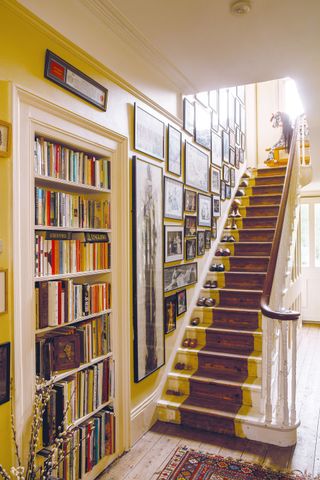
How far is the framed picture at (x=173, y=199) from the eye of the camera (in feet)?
10.9

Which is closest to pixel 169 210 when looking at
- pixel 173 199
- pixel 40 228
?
pixel 173 199

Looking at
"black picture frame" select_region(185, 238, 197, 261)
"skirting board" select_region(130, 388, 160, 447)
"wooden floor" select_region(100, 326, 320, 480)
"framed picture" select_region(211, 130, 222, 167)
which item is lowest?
"wooden floor" select_region(100, 326, 320, 480)

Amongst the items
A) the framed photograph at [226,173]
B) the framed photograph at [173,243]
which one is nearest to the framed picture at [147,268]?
the framed photograph at [173,243]

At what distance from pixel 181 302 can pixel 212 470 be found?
1512mm

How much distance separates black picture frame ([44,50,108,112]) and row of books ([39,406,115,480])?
1.90 m

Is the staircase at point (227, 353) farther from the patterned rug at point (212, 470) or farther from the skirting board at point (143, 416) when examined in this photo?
the patterned rug at point (212, 470)

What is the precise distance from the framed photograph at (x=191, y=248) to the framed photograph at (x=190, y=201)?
1.00ft

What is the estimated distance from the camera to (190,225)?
12.8 ft

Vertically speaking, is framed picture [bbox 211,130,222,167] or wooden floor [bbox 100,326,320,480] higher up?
framed picture [bbox 211,130,222,167]

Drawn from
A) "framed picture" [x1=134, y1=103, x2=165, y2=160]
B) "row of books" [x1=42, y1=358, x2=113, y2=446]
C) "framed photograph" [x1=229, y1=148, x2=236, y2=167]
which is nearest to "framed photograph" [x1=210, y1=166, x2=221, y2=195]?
"framed photograph" [x1=229, y1=148, x2=236, y2=167]

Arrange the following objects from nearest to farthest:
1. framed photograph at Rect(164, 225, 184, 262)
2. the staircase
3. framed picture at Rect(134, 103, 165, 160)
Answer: framed picture at Rect(134, 103, 165, 160), the staircase, framed photograph at Rect(164, 225, 184, 262)

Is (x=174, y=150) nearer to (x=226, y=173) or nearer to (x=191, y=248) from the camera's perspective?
(x=191, y=248)

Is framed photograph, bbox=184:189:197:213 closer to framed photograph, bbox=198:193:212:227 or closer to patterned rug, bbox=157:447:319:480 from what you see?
framed photograph, bbox=198:193:212:227

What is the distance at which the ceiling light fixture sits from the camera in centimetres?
220
